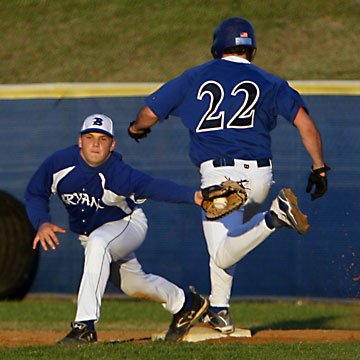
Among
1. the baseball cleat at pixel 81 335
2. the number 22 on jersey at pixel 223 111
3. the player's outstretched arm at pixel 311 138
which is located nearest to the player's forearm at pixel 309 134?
the player's outstretched arm at pixel 311 138

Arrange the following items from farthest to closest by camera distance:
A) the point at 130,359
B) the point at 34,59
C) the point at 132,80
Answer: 1. the point at 34,59
2. the point at 132,80
3. the point at 130,359

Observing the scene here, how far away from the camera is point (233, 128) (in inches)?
228

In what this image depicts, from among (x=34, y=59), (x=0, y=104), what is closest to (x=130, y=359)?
(x=0, y=104)

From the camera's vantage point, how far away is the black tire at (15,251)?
9.09 meters

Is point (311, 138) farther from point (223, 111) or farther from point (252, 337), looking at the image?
point (252, 337)

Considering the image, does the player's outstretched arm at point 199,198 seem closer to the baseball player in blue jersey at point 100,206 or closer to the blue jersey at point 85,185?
the baseball player in blue jersey at point 100,206

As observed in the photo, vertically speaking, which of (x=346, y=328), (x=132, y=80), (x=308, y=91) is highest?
(x=132, y=80)

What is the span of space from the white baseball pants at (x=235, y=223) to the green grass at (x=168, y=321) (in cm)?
59

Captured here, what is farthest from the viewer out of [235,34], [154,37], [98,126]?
[154,37]

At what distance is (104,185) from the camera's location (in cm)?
578

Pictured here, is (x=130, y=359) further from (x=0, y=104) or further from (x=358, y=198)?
(x=0, y=104)

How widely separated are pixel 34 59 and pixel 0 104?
4565mm

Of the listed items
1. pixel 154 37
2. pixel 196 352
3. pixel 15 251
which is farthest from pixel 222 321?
pixel 154 37

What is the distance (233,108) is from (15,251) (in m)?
4.14
